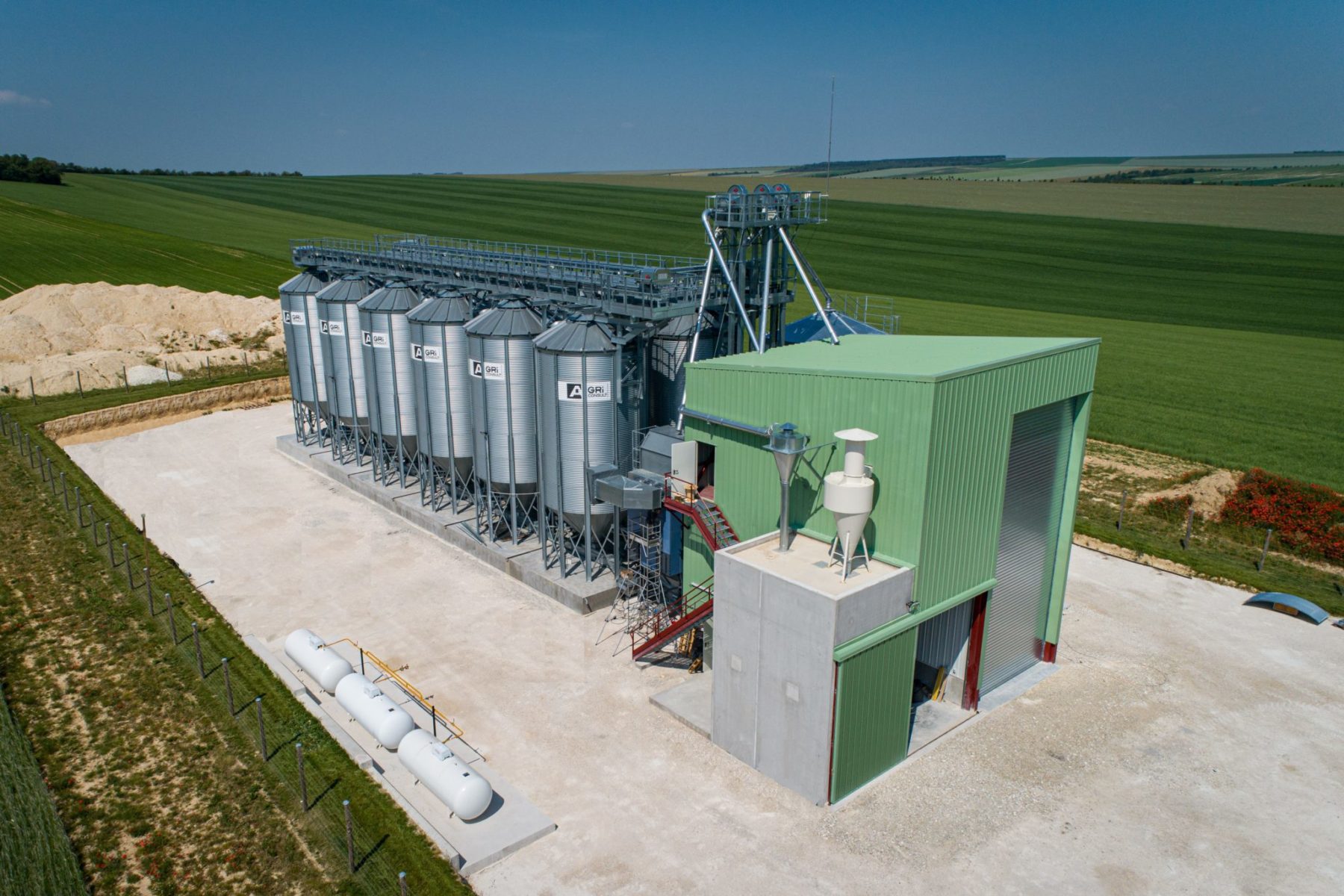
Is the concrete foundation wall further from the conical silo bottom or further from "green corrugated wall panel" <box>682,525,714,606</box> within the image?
the conical silo bottom

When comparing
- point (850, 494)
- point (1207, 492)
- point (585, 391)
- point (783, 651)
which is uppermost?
point (585, 391)

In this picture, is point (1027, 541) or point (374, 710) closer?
point (374, 710)

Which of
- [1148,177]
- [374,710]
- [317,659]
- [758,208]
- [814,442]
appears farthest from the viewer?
[1148,177]

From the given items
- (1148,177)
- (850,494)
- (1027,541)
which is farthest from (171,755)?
(1148,177)

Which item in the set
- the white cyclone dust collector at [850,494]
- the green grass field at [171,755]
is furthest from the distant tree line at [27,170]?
the white cyclone dust collector at [850,494]

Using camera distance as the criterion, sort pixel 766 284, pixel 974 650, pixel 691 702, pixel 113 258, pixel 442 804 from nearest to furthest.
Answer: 1. pixel 442 804
2. pixel 974 650
3. pixel 691 702
4. pixel 766 284
5. pixel 113 258

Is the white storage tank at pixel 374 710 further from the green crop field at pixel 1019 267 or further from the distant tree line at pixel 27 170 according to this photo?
the distant tree line at pixel 27 170

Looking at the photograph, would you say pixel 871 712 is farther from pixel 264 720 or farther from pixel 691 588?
pixel 264 720

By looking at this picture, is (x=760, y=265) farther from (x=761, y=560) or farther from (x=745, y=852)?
(x=745, y=852)

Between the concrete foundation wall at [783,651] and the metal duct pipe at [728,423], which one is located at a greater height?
the metal duct pipe at [728,423]
